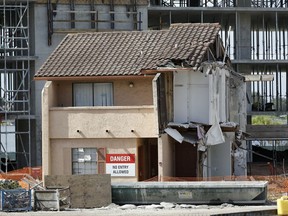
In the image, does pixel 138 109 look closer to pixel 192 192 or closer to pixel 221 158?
pixel 221 158

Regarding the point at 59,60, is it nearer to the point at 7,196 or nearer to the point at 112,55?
the point at 112,55

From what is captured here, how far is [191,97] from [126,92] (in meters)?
2.96

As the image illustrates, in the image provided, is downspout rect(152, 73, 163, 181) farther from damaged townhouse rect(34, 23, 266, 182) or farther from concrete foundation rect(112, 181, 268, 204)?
concrete foundation rect(112, 181, 268, 204)

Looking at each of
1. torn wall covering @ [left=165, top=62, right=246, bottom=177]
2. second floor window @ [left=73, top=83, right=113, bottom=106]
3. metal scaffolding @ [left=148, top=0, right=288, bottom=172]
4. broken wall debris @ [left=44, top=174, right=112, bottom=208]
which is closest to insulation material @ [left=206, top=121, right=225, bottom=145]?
torn wall covering @ [left=165, top=62, right=246, bottom=177]

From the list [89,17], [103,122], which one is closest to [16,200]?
[103,122]

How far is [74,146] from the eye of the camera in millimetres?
41188

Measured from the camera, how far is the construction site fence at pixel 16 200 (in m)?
35.2

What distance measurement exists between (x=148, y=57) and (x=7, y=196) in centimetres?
1038

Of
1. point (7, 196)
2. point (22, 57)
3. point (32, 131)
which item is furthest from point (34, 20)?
point (7, 196)

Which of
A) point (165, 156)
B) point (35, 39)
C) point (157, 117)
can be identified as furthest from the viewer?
point (35, 39)

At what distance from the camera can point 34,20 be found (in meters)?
57.5

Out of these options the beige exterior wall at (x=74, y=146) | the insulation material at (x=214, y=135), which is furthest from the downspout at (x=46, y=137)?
the insulation material at (x=214, y=135)

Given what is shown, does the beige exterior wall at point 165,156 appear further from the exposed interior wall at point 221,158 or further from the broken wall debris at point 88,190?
the broken wall debris at point 88,190

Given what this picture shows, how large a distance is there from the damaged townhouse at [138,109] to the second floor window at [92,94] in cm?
5
